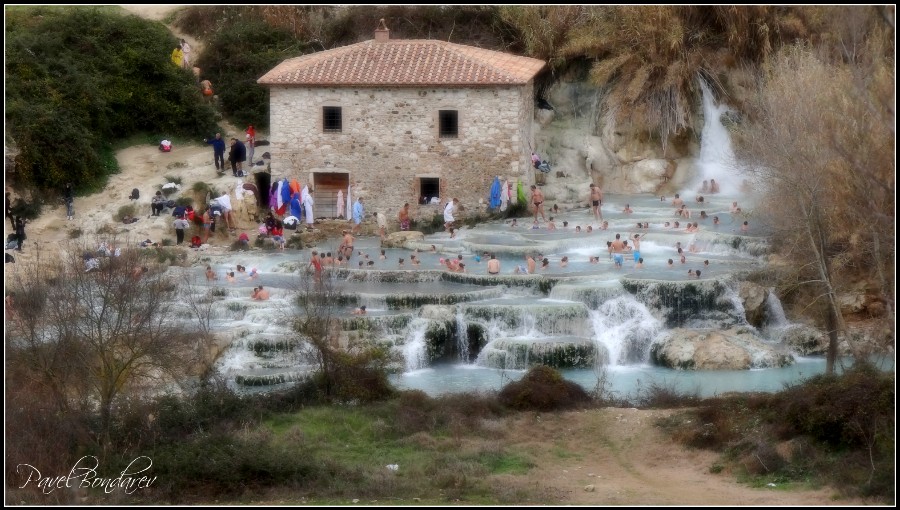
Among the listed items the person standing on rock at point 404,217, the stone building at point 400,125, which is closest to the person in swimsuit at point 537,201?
the stone building at point 400,125

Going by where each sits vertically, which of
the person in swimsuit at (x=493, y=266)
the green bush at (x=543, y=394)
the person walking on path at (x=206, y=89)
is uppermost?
the person walking on path at (x=206, y=89)

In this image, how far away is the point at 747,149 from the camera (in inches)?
1172

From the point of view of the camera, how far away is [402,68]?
37.2 meters

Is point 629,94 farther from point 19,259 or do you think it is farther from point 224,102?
point 19,259

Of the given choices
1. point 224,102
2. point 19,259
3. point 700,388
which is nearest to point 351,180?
point 224,102

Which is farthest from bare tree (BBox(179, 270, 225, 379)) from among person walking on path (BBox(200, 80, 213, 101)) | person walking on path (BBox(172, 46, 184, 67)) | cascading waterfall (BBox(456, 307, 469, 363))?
person walking on path (BBox(172, 46, 184, 67))

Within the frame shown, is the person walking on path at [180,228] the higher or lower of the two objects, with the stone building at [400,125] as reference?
lower

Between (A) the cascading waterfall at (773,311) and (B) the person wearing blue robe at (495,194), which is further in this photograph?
(B) the person wearing blue robe at (495,194)

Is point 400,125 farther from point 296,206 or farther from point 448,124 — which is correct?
point 296,206

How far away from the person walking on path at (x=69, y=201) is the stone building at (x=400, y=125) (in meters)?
5.05

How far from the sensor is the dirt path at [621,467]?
19.6 meters

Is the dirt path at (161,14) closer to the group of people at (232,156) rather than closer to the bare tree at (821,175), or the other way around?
the group of people at (232,156)

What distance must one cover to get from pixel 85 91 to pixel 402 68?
870 cm

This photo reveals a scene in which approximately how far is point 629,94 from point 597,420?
1700 centimetres
